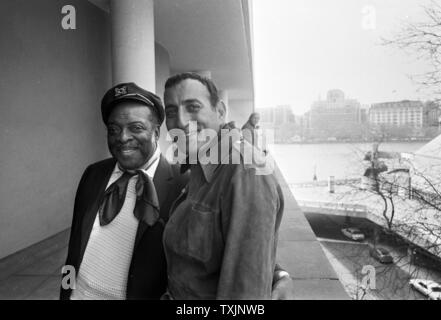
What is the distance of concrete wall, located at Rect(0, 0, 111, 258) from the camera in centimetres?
422

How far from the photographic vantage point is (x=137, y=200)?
60.4 inches

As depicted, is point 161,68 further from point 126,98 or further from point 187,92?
point 187,92

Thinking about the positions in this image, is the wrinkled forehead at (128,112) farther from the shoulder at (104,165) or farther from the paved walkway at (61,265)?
the paved walkway at (61,265)

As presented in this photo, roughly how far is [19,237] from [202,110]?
4.25 meters

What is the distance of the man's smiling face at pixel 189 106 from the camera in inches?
53.8

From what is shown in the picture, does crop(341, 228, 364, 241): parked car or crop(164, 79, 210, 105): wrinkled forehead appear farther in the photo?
crop(341, 228, 364, 241): parked car

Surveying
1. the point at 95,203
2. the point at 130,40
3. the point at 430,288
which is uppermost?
the point at 130,40

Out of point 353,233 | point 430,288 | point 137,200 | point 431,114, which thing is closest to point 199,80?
point 137,200

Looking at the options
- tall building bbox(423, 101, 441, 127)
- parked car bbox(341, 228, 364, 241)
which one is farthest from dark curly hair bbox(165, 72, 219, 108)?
parked car bbox(341, 228, 364, 241)

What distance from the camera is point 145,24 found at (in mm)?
5449

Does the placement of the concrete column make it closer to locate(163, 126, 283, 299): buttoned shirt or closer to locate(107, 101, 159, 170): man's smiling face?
locate(107, 101, 159, 170): man's smiling face

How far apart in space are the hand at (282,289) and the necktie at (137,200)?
24.4 inches

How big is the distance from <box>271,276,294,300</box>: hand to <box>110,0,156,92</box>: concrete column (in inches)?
189

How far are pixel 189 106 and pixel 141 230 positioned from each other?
0.62 metres
